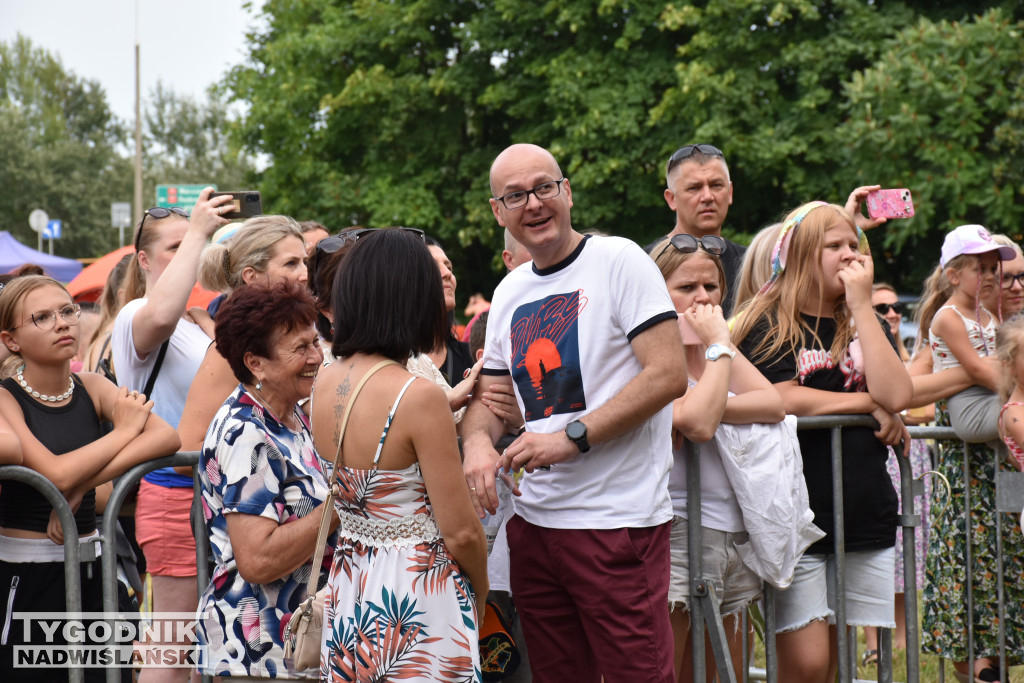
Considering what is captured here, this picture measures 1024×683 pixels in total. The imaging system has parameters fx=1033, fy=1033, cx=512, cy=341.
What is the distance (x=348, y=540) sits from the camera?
2.76 m

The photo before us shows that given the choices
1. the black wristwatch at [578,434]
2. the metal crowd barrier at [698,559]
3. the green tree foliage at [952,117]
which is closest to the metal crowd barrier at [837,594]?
the metal crowd barrier at [698,559]

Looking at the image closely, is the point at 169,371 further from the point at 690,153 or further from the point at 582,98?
the point at 582,98

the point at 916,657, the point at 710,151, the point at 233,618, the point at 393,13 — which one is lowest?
the point at 916,657

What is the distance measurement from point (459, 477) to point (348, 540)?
0.37 meters

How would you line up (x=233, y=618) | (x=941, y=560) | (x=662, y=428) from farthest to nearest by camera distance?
(x=941, y=560), (x=662, y=428), (x=233, y=618)

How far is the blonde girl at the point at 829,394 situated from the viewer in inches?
141

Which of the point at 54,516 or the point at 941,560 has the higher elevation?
the point at 54,516

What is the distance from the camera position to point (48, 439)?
10.8ft

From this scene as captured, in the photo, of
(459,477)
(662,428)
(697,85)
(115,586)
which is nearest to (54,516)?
(115,586)

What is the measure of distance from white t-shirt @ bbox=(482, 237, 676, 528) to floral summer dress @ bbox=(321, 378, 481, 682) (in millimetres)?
490

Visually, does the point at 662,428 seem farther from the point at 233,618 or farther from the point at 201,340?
the point at 201,340

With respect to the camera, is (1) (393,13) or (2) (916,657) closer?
(2) (916,657)

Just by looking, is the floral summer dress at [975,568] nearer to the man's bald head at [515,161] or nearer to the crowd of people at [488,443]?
the crowd of people at [488,443]

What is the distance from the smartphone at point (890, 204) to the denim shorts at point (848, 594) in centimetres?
144
